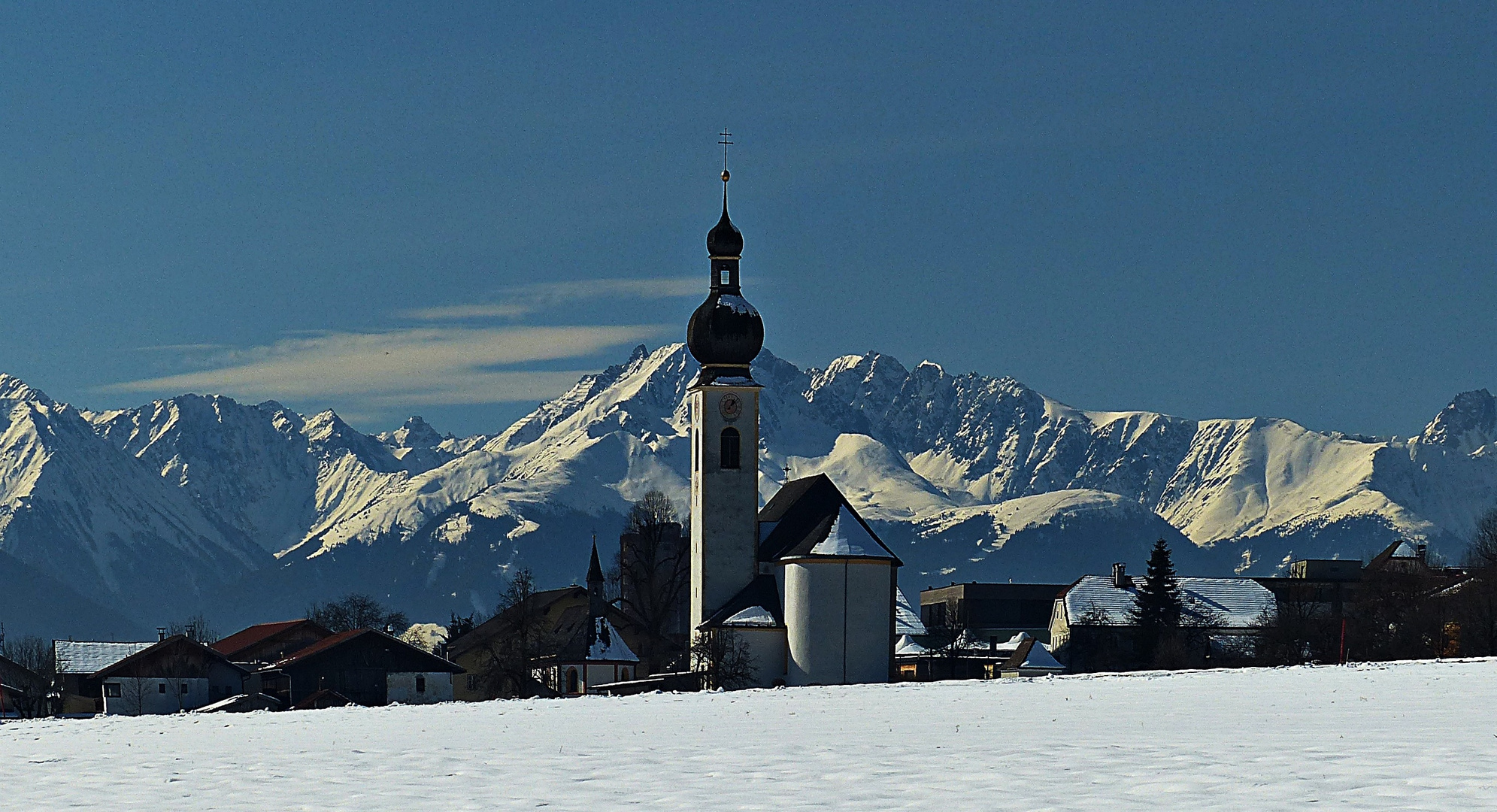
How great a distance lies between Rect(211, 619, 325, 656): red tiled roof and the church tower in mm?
41661

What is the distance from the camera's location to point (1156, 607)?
13112 cm

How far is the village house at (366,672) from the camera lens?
10594cm

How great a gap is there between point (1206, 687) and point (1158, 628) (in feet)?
280

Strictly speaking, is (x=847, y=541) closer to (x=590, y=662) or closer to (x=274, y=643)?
(x=590, y=662)

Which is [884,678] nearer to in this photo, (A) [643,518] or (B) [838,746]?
(B) [838,746]

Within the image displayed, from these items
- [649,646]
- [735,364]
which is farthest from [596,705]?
[649,646]

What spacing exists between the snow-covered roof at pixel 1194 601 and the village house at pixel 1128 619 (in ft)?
0.17

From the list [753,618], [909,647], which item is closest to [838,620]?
[753,618]

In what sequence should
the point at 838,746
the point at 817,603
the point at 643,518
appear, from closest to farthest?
the point at 838,746, the point at 817,603, the point at 643,518

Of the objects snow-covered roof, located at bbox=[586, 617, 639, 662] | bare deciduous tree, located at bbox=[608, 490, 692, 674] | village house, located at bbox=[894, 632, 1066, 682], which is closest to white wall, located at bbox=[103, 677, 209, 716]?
snow-covered roof, located at bbox=[586, 617, 639, 662]

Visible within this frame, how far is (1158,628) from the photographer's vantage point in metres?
130

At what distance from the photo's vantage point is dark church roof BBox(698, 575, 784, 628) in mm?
90562

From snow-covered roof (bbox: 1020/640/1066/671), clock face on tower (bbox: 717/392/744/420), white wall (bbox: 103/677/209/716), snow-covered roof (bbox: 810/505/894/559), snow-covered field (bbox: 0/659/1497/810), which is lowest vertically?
white wall (bbox: 103/677/209/716)

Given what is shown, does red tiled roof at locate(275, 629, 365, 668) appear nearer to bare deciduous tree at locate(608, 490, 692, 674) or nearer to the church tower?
bare deciduous tree at locate(608, 490, 692, 674)
